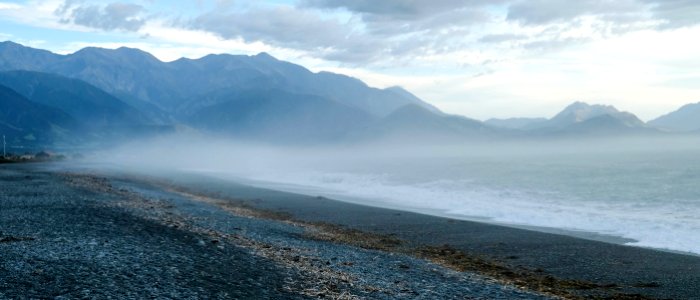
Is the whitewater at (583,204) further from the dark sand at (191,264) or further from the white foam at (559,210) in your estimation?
the dark sand at (191,264)

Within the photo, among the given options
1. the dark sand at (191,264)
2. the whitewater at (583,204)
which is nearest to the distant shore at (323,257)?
the dark sand at (191,264)

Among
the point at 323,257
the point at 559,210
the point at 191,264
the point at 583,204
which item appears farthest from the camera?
the point at 583,204

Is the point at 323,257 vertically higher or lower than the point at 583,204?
lower

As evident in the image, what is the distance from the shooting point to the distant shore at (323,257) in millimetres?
13305

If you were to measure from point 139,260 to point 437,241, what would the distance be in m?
13.3

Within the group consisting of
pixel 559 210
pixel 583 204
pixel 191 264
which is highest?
pixel 583 204

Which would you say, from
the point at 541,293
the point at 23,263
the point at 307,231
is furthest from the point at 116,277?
the point at 307,231

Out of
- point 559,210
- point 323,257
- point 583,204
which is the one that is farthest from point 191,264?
point 583,204

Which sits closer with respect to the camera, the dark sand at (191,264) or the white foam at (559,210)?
the dark sand at (191,264)

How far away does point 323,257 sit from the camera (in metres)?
17.8

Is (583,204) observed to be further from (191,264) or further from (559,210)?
(191,264)

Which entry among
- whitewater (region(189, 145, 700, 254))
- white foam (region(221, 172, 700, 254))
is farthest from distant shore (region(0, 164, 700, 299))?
whitewater (region(189, 145, 700, 254))

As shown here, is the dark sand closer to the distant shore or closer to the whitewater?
the distant shore

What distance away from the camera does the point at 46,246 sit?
49.5 ft
